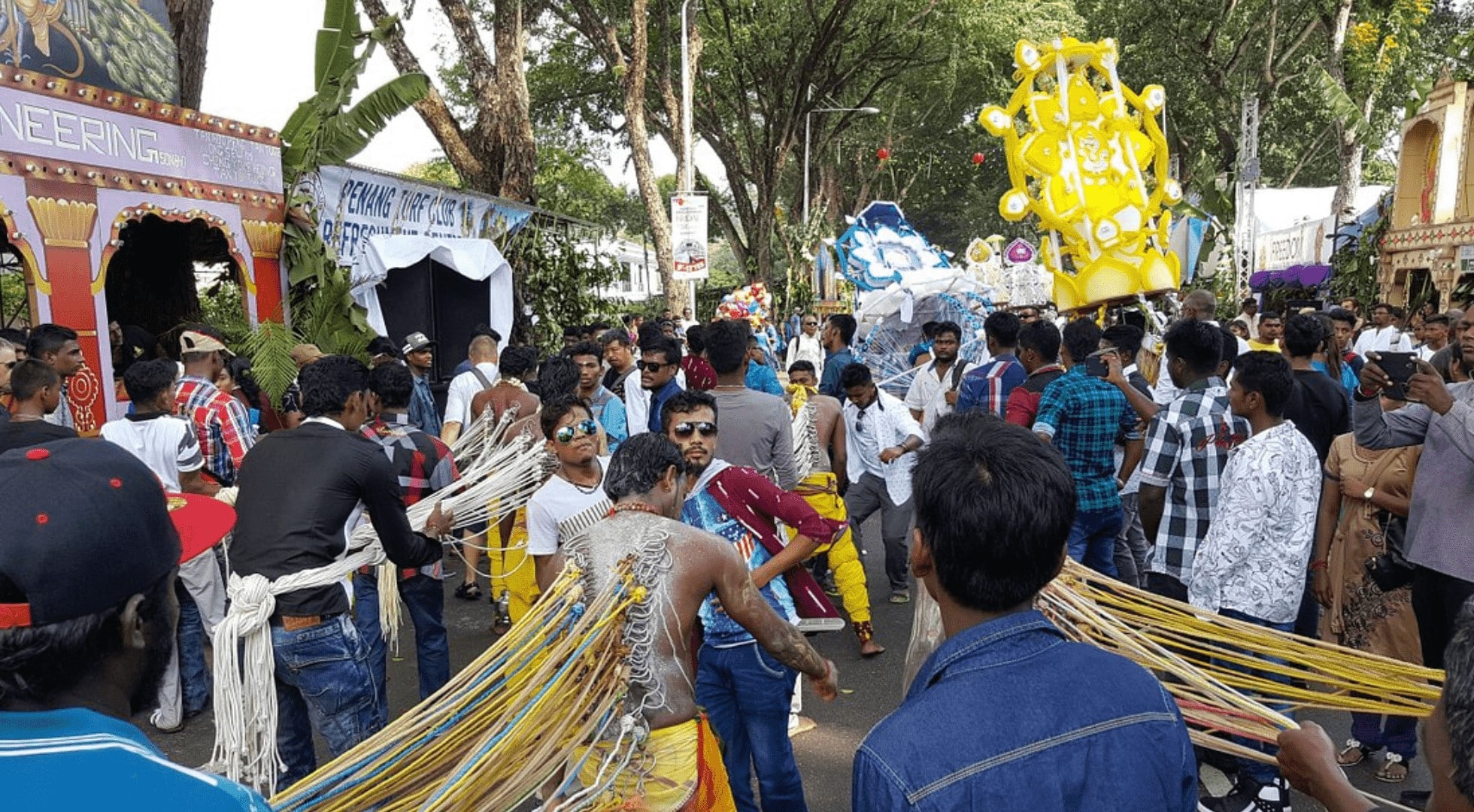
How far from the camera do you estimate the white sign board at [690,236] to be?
1385cm

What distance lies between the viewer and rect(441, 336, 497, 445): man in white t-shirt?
647 cm

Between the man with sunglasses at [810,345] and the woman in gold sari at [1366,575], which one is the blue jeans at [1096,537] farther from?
the man with sunglasses at [810,345]

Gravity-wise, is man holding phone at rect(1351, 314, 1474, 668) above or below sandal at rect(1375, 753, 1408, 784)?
above

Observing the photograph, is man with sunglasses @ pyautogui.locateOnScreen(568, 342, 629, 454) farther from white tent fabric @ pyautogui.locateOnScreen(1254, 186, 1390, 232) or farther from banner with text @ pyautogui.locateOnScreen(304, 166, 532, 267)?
white tent fabric @ pyautogui.locateOnScreen(1254, 186, 1390, 232)

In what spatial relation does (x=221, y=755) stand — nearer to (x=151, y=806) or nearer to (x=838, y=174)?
(x=151, y=806)

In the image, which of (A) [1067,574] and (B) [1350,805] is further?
(A) [1067,574]

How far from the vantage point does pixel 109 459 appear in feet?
4.32

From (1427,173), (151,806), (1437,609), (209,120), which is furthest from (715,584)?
(1427,173)

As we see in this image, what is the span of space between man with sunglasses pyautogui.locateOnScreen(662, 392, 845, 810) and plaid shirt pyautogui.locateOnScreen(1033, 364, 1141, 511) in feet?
5.79

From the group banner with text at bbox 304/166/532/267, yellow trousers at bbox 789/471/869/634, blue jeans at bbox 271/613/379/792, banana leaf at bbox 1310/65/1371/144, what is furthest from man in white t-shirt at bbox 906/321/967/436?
banana leaf at bbox 1310/65/1371/144

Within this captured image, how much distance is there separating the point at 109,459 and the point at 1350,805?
1893 millimetres

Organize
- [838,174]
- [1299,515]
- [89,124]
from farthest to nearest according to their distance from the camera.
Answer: [838,174] → [89,124] → [1299,515]

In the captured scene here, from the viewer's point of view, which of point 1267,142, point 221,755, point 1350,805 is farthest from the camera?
point 1267,142

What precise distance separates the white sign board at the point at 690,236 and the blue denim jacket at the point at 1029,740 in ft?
41.0
